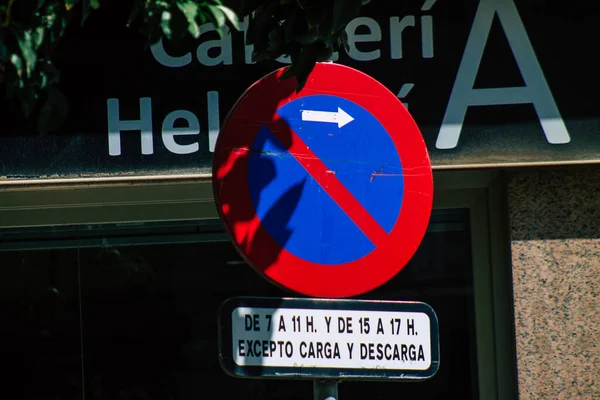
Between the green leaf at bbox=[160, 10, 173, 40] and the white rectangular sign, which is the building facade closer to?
the white rectangular sign

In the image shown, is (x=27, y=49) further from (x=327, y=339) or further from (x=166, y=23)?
(x=327, y=339)

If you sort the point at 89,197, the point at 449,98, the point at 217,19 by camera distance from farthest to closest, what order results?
the point at 89,197, the point at 449,98, the point at 217,19

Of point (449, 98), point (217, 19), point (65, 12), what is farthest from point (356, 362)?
point (449, 98)

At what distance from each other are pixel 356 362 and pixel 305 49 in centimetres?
98

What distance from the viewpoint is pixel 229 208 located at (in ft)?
10.3

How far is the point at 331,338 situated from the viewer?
313cm

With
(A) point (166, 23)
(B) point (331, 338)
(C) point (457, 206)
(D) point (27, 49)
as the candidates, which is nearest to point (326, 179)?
(B) point (331, 338)

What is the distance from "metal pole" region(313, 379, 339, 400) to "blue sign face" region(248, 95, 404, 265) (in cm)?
37

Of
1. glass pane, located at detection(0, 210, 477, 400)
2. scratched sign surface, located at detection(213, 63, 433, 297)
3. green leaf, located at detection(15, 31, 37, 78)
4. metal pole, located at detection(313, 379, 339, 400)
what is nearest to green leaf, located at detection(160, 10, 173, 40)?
green leaf, located at detection(15, 31, 37, 78)

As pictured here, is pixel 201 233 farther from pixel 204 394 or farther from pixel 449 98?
pixel 449 98

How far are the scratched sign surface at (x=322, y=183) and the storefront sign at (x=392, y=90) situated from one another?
151cm

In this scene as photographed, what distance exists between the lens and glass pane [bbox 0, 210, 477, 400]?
5.43m

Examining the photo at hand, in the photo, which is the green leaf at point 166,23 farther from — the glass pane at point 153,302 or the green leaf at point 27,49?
the glass pane at point 153,302

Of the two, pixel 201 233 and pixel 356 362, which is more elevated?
pixel 356 362
